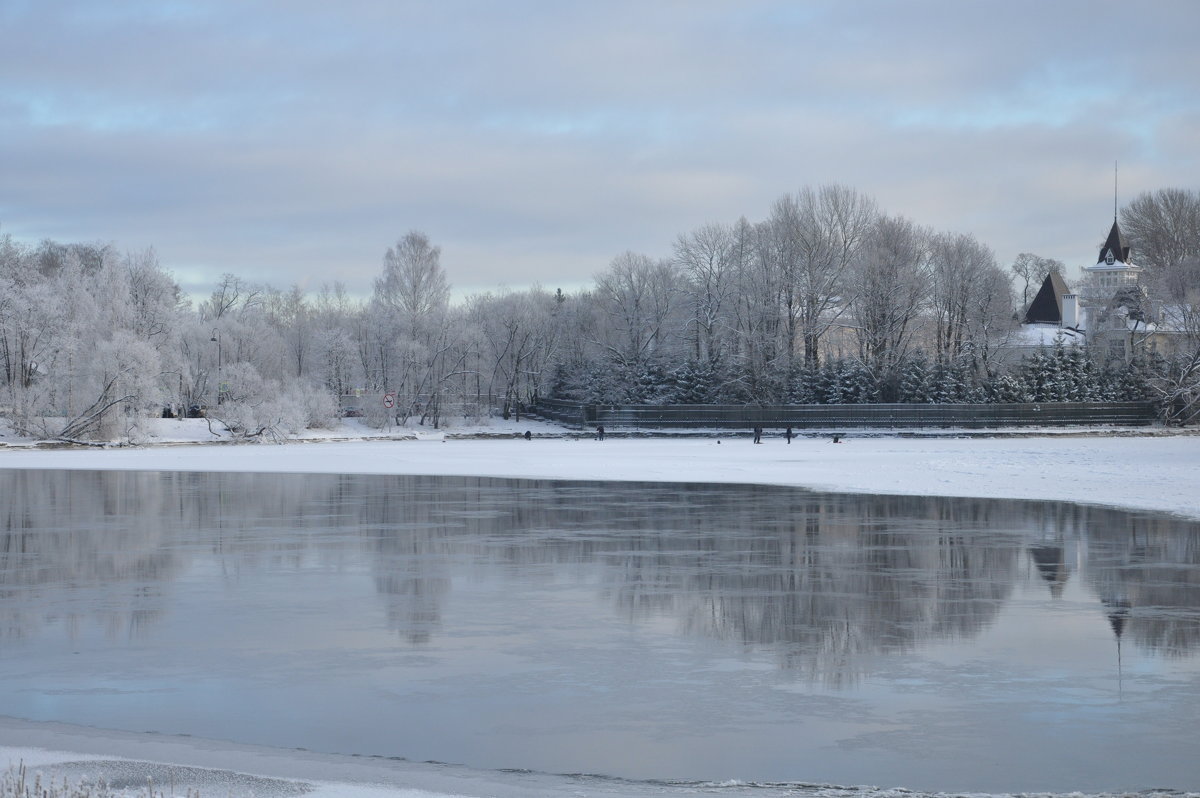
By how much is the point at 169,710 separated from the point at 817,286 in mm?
71561

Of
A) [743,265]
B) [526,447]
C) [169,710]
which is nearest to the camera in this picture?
[169,710]

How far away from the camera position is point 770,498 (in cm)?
2684

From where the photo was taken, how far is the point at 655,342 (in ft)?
304

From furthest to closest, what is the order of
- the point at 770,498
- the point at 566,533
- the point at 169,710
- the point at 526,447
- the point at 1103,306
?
the point at 1103,306 < the point at 526,447 < the point at 770,498 < the point at 566,533 < the point at 169,710

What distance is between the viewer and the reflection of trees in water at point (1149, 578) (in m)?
11.3

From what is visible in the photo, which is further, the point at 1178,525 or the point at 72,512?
the point at 72,512

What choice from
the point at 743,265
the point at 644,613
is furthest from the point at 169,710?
the point at 743,265

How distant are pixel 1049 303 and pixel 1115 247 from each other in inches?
669

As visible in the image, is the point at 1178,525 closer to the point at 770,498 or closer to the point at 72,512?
the point at 770,498

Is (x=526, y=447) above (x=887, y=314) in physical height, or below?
below

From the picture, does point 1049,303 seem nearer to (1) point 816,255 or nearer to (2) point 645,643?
(1) point 816,255

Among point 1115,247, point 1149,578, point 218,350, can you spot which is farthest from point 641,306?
point 1149,578

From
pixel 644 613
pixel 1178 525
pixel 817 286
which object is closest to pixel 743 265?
pixel 817 286

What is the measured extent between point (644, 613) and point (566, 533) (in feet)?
24.3
